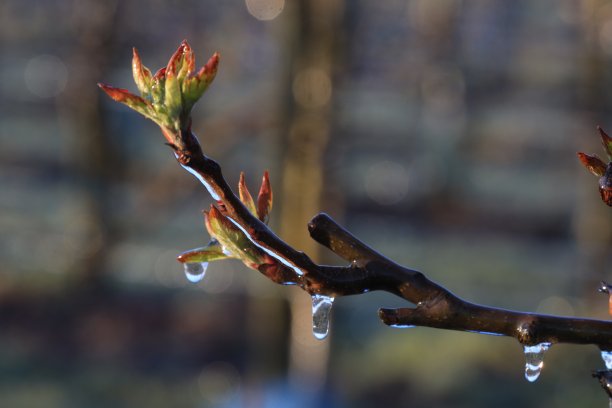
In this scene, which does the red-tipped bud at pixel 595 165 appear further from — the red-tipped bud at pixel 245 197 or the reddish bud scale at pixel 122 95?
the reddish bud scale at pixel 122 95

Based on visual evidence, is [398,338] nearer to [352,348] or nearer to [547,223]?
[352,348]

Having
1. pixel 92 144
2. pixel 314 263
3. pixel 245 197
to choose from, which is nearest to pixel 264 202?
pixel 245 197

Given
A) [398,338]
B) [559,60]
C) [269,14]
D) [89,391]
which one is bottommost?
[89,391]

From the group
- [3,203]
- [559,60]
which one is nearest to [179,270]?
[3,203]

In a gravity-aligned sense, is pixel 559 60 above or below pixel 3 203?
above

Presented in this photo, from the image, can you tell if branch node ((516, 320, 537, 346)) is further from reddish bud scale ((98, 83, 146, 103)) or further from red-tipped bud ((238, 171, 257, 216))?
reddish bud scale ((98, 83, 146, 103))

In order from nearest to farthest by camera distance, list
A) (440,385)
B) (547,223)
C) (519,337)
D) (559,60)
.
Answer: (519,337) < (440,385) < (547,223) < (559,60)

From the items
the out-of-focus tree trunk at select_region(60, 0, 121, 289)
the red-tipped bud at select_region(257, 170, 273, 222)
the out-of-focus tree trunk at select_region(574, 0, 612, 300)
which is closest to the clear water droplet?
the red-tipped bud at select_region(257, 170, 273, 222)
